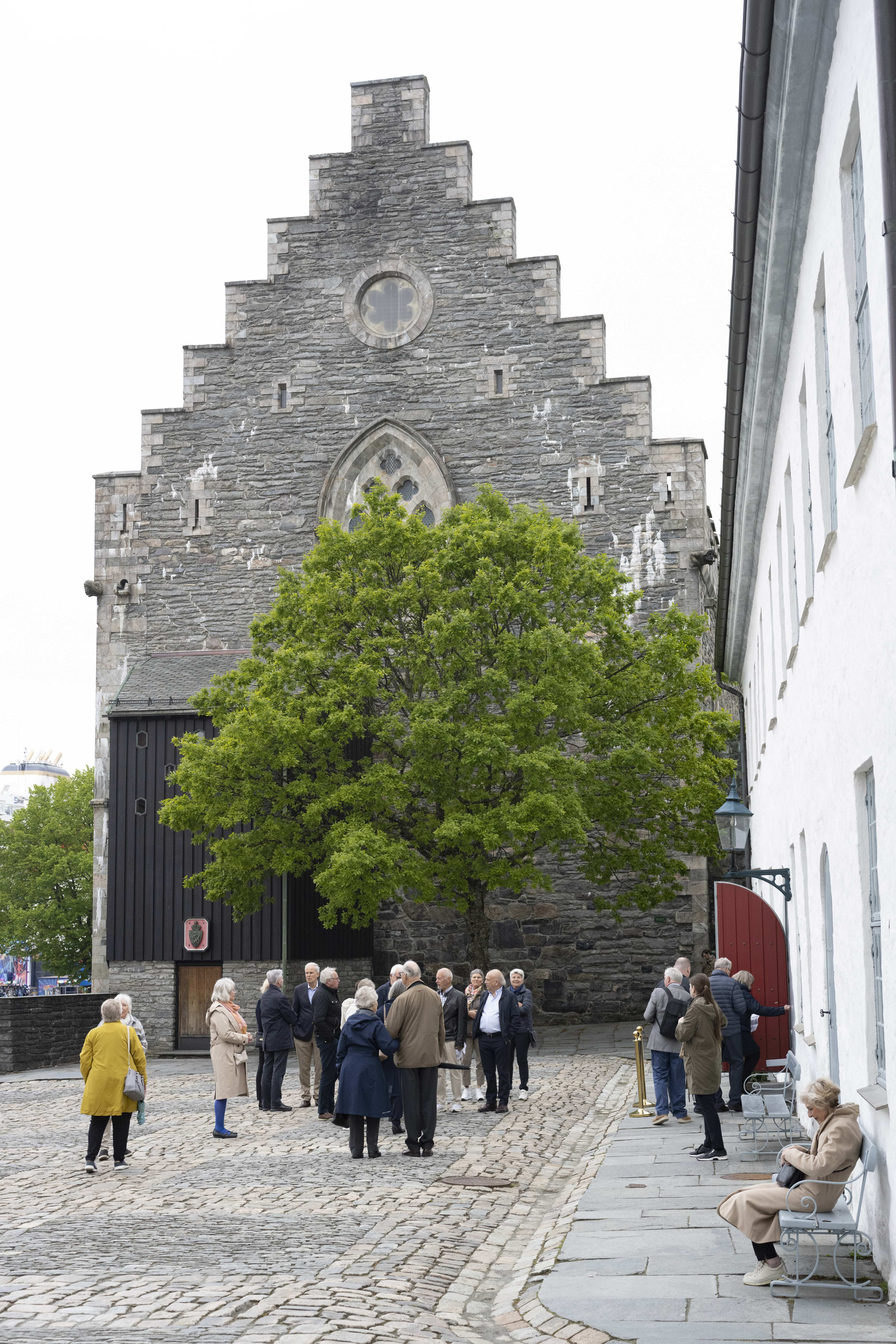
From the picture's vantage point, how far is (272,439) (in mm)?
31719

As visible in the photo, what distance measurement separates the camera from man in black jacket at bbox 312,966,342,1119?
1562cm

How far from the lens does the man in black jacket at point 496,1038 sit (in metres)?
16.0

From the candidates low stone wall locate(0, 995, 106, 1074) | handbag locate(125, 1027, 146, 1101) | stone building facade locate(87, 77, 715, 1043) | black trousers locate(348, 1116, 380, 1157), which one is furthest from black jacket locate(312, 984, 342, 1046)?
stone building facade locate(87, 77, 715, 1043)

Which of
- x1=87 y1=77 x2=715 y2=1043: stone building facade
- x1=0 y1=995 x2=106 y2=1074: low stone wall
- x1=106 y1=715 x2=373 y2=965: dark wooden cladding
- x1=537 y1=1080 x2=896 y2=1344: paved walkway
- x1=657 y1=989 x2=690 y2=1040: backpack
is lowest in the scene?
x1=0 y1=995 x2=106 y2=1074: low stone wall

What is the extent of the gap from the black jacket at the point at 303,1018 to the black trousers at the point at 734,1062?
4.82 m

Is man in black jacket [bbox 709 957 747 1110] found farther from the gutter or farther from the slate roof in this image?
the slate roof

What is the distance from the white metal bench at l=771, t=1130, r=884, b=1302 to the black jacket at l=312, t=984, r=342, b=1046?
28.5 feet

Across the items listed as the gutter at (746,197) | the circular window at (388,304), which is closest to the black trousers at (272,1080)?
the gutter at (746,197)

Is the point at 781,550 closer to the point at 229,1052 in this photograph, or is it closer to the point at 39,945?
the point at 229,1052

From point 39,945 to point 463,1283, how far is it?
176 ft

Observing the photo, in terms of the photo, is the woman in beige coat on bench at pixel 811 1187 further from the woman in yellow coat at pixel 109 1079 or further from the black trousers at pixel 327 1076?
the black trousers at pixel 327 1076

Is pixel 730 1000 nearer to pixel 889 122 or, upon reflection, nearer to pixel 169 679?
pixel 889 122

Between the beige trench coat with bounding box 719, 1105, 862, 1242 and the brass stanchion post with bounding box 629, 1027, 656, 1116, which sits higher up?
the beige trench coat with bounding box 719, 1105, 862, 1242

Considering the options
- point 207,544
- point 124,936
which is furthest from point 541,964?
point 207,544
